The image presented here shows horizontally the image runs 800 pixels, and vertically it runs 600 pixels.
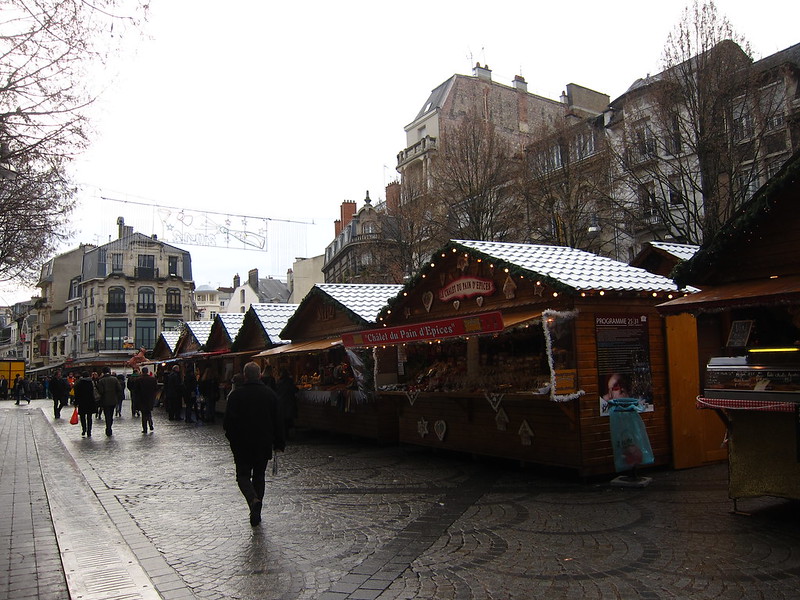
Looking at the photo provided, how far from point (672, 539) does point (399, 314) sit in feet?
27.6

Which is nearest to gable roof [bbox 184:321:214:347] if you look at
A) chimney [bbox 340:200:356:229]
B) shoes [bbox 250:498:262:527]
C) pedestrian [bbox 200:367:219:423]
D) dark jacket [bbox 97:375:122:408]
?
pedestrian [bbox 200:367:219:423]

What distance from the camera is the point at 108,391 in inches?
741

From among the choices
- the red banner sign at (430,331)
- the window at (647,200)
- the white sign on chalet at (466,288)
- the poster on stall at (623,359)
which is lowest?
the poster on stall at (623,359)

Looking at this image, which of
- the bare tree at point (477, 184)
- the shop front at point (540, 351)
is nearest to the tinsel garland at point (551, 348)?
the shop front at point (540, 351)

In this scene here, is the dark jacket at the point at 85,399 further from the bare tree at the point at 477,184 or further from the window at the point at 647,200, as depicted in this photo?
the window at the point at 647,200

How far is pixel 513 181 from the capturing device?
24.5m

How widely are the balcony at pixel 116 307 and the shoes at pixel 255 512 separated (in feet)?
211

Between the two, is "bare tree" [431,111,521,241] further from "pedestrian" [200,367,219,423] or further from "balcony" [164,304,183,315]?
"balcony" [164,304,183,315]

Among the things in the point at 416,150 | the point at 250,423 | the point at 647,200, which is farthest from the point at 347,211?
the point at 250,423

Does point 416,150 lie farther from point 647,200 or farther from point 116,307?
point 116,307

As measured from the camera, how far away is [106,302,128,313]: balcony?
2591 inches

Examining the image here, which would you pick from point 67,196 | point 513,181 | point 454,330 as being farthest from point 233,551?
point 513,181

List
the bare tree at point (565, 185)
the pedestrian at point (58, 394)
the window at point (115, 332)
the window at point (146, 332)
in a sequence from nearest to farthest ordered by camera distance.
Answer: the bare tree at point (565, 185) < the pedestrian at point (58, 394) < the window at point (115, 332) < the window at point (146, 332)

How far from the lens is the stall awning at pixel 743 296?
728 cm
